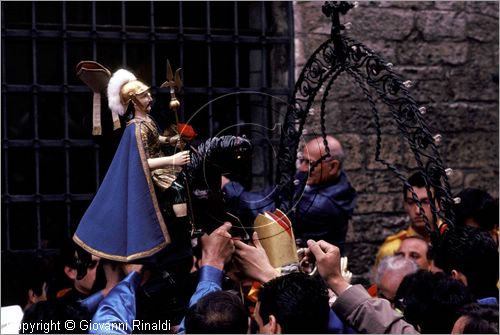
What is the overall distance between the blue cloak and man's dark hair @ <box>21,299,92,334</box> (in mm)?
378

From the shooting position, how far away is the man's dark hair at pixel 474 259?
446 centimetres

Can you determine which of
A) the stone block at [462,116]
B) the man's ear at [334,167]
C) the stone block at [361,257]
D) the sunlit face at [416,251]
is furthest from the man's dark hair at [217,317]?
the stone block at [462,116]

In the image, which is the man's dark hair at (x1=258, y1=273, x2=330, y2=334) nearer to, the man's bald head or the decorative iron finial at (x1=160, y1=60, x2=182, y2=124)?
the decorative iron finial at (x1=160, y1=60, x2=182, y2=124)

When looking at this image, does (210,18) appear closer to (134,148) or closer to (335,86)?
(335,86)

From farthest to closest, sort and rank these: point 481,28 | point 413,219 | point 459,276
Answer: point 481,28 < point 413,219 < point 459,276

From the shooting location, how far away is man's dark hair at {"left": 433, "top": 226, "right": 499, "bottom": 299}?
4.46 m

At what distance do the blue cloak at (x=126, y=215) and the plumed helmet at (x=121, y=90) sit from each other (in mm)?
114

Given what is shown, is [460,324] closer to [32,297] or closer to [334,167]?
[334,167]

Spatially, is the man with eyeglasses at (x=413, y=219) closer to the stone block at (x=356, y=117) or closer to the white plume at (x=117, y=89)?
the stone block at (x=356, y=117)

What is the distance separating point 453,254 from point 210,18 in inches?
124

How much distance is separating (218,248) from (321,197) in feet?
5.10

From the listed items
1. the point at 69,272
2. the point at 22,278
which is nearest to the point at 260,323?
the point at 69,272

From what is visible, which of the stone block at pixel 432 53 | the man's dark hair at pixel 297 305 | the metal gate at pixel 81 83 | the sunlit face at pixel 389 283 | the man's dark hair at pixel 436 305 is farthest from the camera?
the stone block at pixel 432 53

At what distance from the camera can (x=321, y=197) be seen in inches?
219
